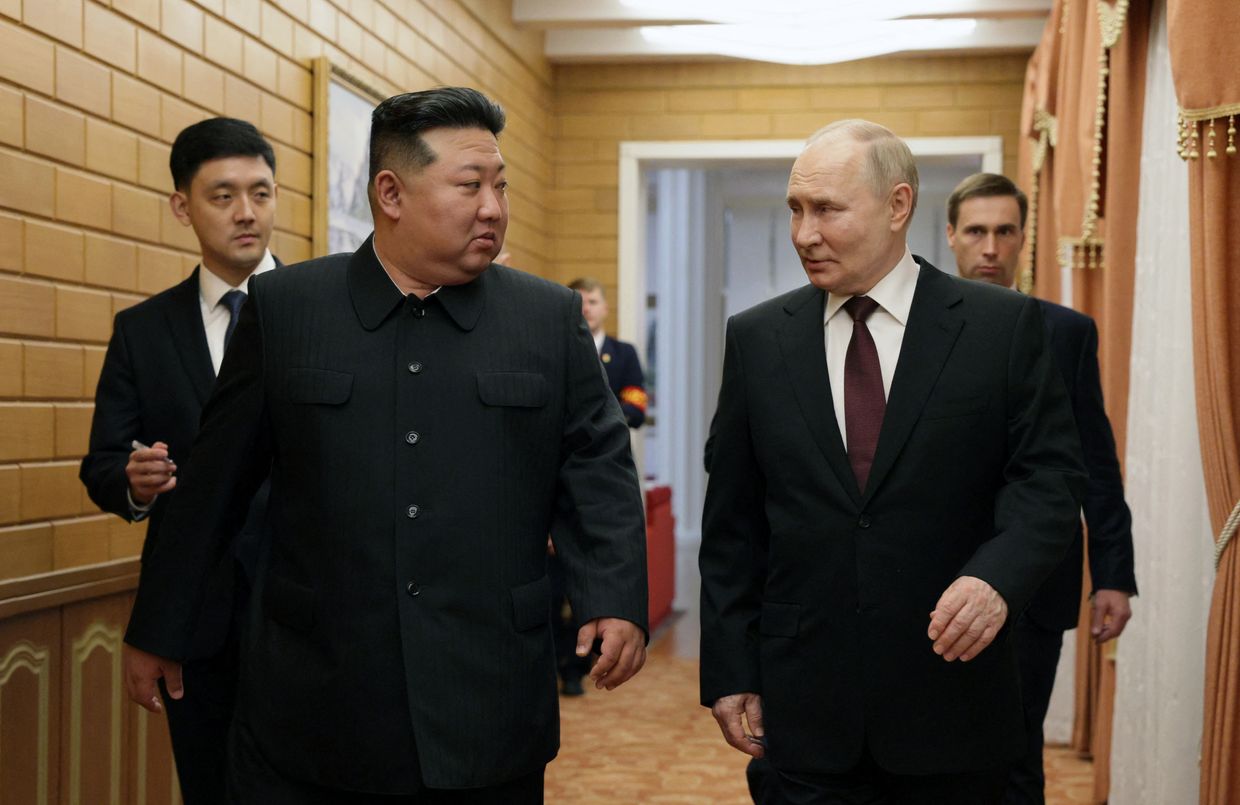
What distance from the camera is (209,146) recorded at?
116 inches

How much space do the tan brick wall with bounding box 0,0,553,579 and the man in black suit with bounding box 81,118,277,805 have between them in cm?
41

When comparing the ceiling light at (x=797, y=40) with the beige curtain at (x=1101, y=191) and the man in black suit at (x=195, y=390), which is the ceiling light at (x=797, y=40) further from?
the man in black suit at (x=195, y=390)

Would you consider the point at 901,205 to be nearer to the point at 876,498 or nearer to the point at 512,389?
the point at 876,498

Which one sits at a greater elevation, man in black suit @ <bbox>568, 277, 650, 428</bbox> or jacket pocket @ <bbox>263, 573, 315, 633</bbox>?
man in black suit @ <bbox>568, 277, 650, 428</bbox>

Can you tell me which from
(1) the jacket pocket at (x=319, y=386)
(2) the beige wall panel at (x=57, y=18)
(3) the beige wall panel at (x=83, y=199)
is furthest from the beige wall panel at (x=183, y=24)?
(1) the jacket pocket at (x=319, y=386)

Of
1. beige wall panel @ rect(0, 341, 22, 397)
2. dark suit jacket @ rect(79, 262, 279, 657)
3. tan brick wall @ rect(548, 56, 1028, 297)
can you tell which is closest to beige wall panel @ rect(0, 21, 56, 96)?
beige wall panel @ rect(0, 341, 22, 397)

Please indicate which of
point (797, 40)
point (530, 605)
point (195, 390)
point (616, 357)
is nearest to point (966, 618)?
point (530, 605)

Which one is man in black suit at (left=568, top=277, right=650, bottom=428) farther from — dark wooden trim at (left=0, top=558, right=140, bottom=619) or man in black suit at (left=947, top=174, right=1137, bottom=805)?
man in black suit at (left=947, top=174, right=1137, bottom=805)

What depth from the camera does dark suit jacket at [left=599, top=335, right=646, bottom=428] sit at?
6.66 metres

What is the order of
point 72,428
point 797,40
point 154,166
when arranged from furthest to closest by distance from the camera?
point 797,40 → point 154,166 → point 72,428

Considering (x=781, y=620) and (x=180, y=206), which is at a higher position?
(x=180, y=206)

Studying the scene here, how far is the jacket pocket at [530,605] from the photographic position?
2084mm

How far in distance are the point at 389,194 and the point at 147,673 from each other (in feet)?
2.68

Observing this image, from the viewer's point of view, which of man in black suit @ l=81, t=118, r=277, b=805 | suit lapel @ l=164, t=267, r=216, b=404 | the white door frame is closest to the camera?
man in black suit @ l=81, t=118, r=277, b=805
